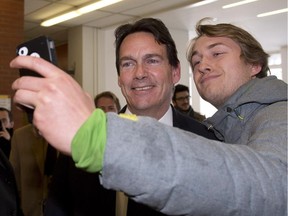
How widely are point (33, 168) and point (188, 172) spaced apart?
2.64 m

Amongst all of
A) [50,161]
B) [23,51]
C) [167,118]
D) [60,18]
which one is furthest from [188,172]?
[60,18]

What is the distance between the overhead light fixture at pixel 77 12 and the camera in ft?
19.5


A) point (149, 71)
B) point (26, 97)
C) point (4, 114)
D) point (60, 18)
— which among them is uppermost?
point (60, 18)

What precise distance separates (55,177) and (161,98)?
613mm

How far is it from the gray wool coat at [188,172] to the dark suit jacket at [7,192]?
932mm

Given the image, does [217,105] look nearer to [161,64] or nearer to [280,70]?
[161,64]

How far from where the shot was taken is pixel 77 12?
21.0 ft

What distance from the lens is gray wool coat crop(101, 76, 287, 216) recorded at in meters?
0.52

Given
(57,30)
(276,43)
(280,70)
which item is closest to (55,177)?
(57,30)

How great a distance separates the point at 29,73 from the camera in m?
0.64

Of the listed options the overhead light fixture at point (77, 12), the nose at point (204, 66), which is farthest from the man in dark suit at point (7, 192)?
the overhead light fixture at point (77, 12)

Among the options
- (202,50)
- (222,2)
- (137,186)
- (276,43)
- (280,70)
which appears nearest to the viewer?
(137,186)

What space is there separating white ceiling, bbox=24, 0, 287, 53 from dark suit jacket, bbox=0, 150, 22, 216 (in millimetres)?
4633

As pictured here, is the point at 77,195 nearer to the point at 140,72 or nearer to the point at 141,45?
the point at 140,72
